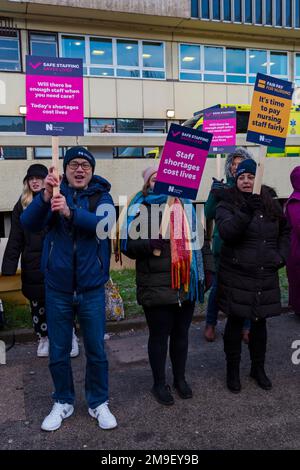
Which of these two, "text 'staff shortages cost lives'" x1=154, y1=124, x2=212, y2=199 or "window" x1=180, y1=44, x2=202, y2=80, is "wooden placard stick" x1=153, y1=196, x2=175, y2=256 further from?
"window" x1=180, y1=44, x2=202, y2=80

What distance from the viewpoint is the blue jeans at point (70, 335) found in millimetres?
3201

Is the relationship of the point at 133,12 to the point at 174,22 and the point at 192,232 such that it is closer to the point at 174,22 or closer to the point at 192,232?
the point at 174,22

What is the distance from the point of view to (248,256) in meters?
3.62

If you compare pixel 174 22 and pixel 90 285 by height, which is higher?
pixel 174 22

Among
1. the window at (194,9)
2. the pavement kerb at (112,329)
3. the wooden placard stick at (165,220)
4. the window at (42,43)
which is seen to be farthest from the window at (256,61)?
the wooden placard stick at (165,220)

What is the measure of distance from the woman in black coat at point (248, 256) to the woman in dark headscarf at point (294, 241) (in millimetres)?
1614

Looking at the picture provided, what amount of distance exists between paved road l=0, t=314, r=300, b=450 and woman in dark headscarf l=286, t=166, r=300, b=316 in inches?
38.5

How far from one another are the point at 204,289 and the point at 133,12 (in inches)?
589

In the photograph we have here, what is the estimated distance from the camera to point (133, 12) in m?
16.1

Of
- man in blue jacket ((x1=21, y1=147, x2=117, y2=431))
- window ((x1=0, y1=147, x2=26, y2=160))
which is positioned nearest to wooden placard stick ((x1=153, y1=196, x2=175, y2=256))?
man in blue jacket ((x1=21, y1=147, x2=117, y2=431))

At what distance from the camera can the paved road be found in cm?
307

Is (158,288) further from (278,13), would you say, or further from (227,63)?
(278,13)

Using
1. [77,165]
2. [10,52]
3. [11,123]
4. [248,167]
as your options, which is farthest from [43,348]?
[10,52]
